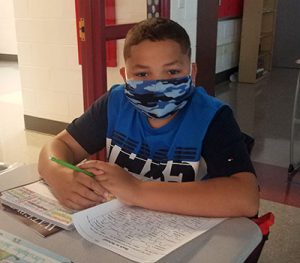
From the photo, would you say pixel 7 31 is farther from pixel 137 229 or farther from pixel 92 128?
pixel 137 229

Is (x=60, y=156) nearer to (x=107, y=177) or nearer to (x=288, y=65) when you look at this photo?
(x=107, y=177)

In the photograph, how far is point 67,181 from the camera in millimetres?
965

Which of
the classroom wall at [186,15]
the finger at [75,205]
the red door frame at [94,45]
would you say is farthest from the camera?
the classroom wall at [186,15]

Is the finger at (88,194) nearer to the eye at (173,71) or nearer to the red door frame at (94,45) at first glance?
the eye at (173,71)

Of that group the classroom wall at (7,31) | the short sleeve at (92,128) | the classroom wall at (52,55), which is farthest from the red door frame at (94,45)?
the classroom wall at (7,31)

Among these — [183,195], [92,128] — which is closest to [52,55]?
[92,128]

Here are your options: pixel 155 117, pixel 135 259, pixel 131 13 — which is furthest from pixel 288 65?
pixel 135 259

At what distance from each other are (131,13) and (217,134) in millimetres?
1890

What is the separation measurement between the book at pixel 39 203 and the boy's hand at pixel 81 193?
2 cm

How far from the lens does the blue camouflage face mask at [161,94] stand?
3.47 ft

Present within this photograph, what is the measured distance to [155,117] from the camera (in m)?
1.12

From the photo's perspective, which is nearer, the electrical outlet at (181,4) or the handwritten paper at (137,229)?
the handwritten paper at (137,229)

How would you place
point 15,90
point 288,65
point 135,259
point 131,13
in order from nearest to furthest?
point 135,259 < point 131,13 < point 15,90 < point 288,65

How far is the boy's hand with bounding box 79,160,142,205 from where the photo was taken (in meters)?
→ 0.88
